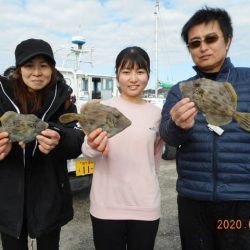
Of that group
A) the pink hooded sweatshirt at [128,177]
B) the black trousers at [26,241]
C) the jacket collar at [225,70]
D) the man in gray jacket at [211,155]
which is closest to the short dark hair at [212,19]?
the man in gray jacket at [211,155]

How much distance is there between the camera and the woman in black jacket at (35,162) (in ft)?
9.61

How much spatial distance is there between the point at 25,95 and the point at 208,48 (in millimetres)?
1610

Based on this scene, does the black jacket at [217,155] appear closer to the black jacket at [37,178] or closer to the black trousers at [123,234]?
the black trousers at [123,234]

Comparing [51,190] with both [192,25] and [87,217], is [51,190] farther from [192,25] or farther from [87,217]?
[87,217]

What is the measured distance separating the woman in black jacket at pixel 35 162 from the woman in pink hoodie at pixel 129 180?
29cm

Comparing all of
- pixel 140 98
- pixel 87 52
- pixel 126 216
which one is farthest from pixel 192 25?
pixel 87 52

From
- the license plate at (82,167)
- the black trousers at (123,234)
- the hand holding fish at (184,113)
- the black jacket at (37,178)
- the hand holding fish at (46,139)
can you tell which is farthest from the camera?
the license plate at (82,167)

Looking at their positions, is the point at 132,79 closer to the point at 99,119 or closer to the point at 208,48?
the point at 99,119

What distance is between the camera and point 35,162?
3045 mm

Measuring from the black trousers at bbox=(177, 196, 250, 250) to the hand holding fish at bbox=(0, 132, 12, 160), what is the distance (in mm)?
1527

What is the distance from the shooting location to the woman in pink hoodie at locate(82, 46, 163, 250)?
3.10 meters

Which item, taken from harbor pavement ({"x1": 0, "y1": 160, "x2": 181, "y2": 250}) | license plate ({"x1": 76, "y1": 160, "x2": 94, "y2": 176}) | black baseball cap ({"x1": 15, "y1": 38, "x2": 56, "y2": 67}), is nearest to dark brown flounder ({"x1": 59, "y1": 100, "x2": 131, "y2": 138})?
black baseball cap ({"x1": 15, "y1": 38, "x2": 56, "y2": 67})

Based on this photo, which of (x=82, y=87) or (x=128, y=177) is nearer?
(x=128, y=177)

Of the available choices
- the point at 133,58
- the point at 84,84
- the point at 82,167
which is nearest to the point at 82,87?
the point at 84,84
